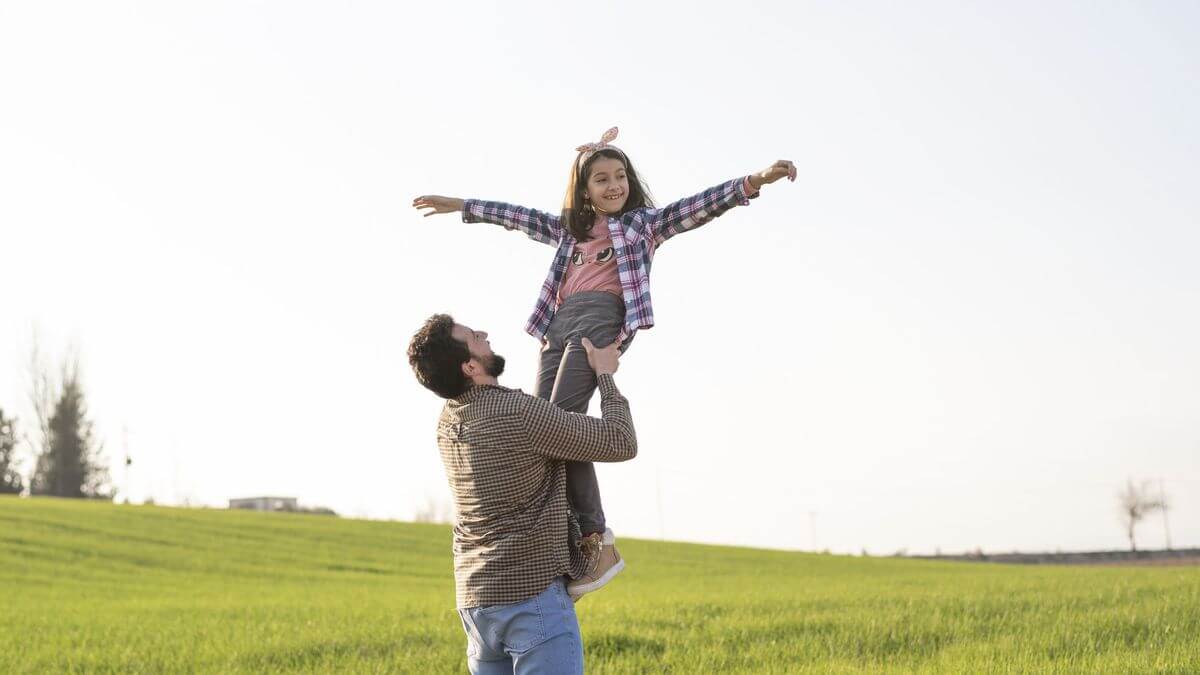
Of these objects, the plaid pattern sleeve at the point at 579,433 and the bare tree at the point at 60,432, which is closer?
the plaid pattern sleeve at the point at 579,433

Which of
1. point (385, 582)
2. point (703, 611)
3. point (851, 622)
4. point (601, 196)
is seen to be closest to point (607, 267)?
point (601, 196)

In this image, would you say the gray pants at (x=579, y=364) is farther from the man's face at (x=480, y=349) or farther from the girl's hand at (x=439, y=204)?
the girl's hand at (x=439, y=204)

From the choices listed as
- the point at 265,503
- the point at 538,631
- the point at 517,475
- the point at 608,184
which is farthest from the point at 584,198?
Answer: the point at 265,503

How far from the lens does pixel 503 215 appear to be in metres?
6.48

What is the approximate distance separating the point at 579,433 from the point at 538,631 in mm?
950

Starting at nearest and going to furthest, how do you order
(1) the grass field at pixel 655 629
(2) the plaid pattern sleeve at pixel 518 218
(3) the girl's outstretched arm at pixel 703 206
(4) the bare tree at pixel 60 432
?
(3) the girl's outstretched arm at pixel 703 206 → (2) the plaid pattern sleeve at pixel 518 218 → (1) the grass field at pixel 655 629 → (4) the bare tree at pixel 60 432

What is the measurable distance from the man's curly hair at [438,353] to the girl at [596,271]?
51 centimetres

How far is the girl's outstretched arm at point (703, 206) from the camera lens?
19.2 feet

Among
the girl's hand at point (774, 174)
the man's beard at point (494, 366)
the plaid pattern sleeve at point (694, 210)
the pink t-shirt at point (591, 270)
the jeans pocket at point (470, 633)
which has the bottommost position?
the jeans pocket at point (470, 633)

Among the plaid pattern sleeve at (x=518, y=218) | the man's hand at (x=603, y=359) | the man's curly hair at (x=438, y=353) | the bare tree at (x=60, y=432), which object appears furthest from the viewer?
the bare tree at (x=60, y=432)

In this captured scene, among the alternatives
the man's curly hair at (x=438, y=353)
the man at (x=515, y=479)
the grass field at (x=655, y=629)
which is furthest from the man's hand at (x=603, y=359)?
the grass field at (x=655, y=629)

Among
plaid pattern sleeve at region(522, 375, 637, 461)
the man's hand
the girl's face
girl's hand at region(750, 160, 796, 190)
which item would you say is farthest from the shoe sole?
girl's hand at region(750, 160, 796, 190)

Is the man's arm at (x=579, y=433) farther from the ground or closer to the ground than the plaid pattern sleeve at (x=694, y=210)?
closer to the ground

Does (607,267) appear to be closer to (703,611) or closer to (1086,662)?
(1086,662)
